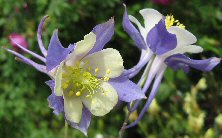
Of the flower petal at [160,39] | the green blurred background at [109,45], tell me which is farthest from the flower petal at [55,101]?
the green blurred background at [109,45]

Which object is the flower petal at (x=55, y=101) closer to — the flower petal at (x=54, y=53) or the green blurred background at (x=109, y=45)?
the flower petal at (x=54, y=53)

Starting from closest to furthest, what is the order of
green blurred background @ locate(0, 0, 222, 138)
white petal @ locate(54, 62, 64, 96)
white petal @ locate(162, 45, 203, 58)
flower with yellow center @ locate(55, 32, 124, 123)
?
white petal @ locate(54, 62, 64, 96) → flower with yellow center @ locate(55, 32, 124, 123) → white petal @ locate(162, 45, 203, 58) → green blurred background @ locate(0, 0, 222, 138)

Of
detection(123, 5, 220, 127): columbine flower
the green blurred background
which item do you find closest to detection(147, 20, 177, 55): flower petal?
detection(123, 5, 220, 127): columbine flower

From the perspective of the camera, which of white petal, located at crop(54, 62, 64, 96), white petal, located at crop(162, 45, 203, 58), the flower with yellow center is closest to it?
white petal, located at crop(54, 62, 64, 96)

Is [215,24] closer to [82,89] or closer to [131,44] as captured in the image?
[131,44]

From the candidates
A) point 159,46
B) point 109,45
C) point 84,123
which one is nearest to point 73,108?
point 84,123

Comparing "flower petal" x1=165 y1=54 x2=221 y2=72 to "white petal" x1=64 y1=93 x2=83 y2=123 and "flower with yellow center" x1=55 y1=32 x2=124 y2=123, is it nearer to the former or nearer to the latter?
"flower with yellow center" x1=55 y1=32 x2=124 y2=123
